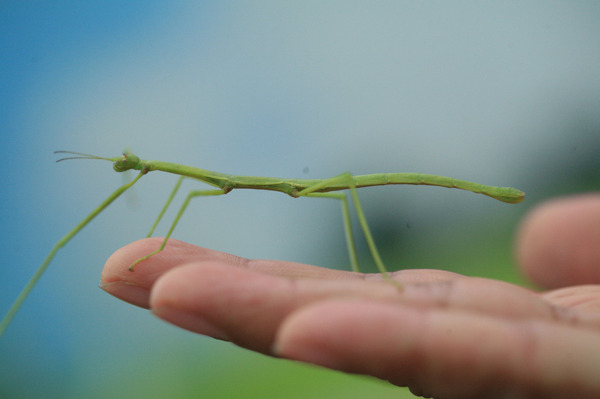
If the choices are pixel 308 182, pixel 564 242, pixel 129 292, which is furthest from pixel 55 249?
pixel 564 242

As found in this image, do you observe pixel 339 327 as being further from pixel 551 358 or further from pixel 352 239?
pixel 352 239

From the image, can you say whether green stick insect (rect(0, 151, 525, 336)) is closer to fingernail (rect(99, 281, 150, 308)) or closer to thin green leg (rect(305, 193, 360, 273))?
thin green leg (rect(305, 193, 360, 273))

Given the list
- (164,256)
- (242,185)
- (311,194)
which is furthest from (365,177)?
(164,256)

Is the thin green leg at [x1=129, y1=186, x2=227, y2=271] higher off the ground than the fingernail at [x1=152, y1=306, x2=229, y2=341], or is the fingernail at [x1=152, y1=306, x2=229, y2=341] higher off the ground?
the thin green leg at [x1=129, y1=186, x2=227, y2=271]

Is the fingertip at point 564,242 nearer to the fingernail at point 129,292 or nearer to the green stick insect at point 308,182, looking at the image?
the green stick insect at point 308,182

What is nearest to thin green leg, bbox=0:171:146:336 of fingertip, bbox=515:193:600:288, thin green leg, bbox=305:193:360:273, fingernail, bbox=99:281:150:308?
fingernail, bbox=99:281:150:308

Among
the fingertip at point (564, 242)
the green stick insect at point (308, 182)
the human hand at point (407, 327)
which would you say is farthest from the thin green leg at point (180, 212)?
the fingertip at point (564, 242)

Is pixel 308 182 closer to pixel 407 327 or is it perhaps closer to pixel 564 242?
pixel 407 327

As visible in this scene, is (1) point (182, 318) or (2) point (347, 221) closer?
(1) point (182, 318)
